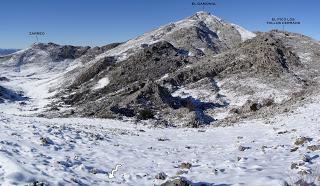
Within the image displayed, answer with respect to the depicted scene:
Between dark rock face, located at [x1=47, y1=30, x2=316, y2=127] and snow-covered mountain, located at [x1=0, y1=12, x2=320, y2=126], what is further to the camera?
dark rock face, located at [x1=47, y1=30, x2=316, y2=127]

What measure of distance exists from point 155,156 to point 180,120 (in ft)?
81.6

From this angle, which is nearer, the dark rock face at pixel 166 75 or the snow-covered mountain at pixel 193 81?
the snow-covered mountain at pixel 193 81

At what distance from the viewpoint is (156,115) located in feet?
163

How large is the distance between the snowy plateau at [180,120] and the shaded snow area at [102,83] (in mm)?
508

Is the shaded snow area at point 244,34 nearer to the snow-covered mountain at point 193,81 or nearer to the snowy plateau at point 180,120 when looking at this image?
the snow-covered mountain at point 193,81

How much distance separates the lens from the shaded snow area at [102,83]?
84.4 metres

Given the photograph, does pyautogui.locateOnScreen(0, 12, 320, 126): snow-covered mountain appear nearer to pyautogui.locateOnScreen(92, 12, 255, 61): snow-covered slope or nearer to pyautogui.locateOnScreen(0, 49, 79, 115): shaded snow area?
pyautogui.locateOnScreen(92, 12, 255, 61): snow-covered slope

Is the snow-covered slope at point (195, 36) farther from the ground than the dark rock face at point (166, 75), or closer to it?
farther from the ground

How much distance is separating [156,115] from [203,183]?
34.2 meters

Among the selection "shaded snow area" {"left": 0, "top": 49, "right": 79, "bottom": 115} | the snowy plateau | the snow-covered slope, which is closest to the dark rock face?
the snowy plateau

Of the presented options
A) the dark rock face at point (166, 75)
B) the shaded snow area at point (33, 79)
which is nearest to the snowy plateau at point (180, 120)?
the dark rock face at point (166, 75)

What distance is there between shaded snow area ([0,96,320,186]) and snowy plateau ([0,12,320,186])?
56mm

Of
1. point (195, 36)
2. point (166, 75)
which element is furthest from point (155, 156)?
point (195, 36)

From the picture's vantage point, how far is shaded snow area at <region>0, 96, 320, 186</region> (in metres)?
15.4
